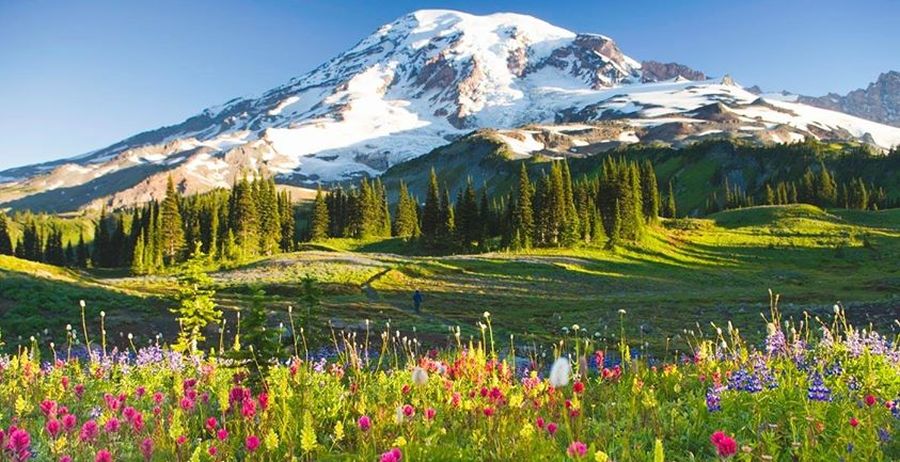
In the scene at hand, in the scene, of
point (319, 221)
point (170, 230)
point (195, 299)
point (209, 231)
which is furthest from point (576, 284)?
point (209, 231)

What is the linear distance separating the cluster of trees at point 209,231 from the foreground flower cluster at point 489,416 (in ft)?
273

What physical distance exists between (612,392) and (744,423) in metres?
2.01

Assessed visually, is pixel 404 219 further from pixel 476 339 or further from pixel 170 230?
pixel 476 339

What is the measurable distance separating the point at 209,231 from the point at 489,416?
108 metres

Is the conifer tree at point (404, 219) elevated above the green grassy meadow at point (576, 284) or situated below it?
above

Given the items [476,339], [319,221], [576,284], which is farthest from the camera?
[319,221]

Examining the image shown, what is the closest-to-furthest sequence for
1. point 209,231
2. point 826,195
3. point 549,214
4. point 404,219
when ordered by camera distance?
point 549,214, point 209,231, point 404,219, point 826,195

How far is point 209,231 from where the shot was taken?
103500 millimetres

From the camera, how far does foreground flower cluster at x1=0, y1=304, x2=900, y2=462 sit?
421cm

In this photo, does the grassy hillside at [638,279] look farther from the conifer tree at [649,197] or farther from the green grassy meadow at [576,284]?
the conifer tree at [649,197]

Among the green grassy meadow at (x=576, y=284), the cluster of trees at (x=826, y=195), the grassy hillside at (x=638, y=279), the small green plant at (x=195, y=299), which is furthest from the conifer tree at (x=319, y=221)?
the cluster of trees at (x=826, y=195)

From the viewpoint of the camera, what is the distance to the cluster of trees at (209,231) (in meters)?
93.6

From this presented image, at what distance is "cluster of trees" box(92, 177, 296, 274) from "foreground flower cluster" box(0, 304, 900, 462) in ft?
273

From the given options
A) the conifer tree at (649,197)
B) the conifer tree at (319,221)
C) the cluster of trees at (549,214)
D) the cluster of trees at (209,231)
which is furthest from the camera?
the conifer tree at (319,221)
